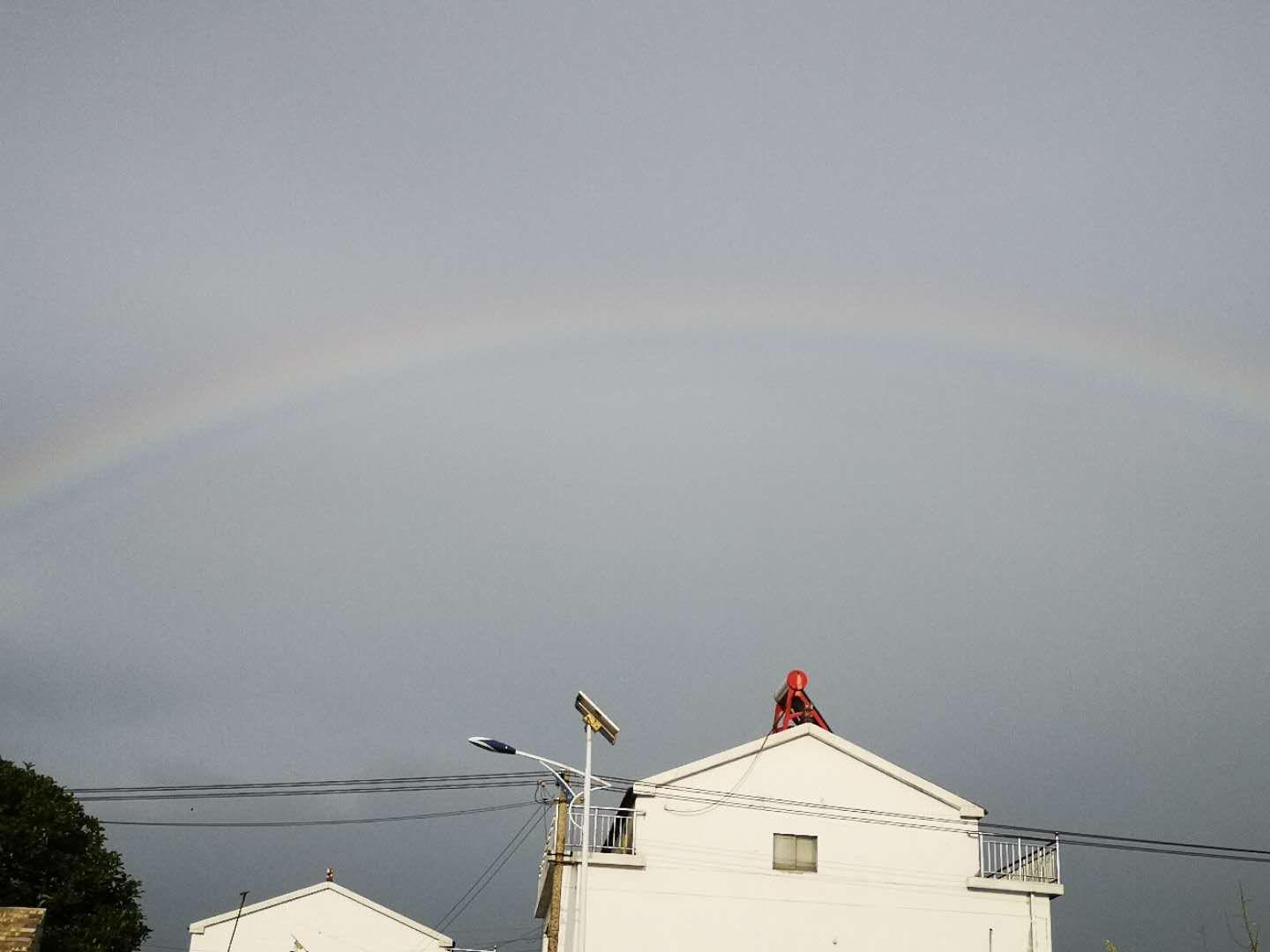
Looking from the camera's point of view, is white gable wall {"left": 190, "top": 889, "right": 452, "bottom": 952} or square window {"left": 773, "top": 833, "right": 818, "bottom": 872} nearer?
square window {"left": 773, "top": 833, "right": 818, "bottom": 872}

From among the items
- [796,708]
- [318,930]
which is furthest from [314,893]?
[796,708]

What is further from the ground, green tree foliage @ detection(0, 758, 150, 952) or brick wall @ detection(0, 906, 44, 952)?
green tree foliage @ detection(0, 758, 150, 952)

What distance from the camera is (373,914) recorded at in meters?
61.8

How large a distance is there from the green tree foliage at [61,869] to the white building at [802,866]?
2323 centimetres

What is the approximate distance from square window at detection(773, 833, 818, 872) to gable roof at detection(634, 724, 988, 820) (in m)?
2.79

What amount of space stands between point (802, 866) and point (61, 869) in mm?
31111

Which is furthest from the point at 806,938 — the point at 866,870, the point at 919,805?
the point at 919,805

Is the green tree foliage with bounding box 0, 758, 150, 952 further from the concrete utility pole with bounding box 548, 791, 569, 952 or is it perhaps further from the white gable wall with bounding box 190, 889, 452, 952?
the concrete utility pole with bounding box 548, 791, 569, 952

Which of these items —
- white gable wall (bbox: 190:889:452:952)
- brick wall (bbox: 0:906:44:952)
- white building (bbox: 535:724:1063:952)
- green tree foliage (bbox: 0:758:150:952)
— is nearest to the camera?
brick wall (bbox: 0:906:44:952)

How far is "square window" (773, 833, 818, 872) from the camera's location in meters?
40.1

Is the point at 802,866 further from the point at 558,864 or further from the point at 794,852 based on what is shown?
the point at 558,864

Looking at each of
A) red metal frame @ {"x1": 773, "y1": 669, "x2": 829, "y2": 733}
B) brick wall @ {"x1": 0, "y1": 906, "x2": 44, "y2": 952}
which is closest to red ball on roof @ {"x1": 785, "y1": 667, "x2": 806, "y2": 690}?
red metal frame @ {"x1": 773, "y1": 669, "x2": 829, "y2": 733}

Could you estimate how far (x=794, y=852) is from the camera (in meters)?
40.3

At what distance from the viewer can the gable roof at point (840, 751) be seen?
40.7 meters
